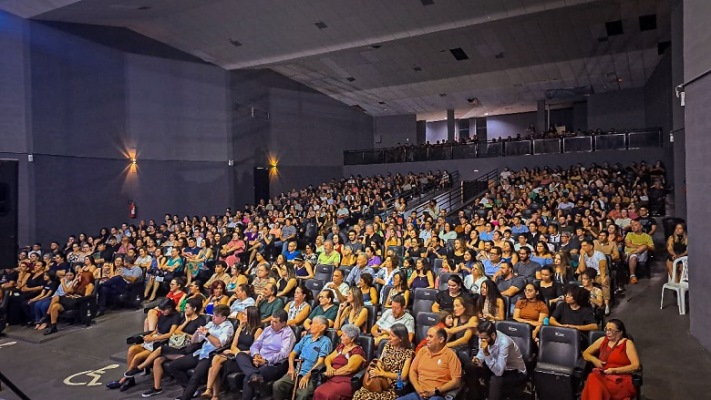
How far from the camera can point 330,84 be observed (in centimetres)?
1966

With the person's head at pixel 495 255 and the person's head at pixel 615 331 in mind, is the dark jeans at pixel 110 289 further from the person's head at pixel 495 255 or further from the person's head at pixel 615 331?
the person's head at pixel 615 331

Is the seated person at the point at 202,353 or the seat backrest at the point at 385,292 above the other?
the seat backrest at the point at 385,292

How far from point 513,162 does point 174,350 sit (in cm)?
1548

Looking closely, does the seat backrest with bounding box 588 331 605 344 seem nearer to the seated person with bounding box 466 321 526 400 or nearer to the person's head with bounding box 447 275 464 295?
the seated person with bounding box 466 321 526 400

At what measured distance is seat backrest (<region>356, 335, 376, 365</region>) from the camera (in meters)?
4.82

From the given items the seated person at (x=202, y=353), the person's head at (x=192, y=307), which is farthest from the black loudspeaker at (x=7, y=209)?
the seated person at (x=202, y=353)

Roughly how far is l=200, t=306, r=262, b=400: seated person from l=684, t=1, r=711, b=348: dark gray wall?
516 centimetres

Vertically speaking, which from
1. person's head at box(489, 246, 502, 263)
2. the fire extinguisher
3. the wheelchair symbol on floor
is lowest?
the wheelchair symbol on floor

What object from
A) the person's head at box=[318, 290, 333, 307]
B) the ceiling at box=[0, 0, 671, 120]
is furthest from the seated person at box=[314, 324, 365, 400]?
the ceiling at box=[0, 0, 671, 120]

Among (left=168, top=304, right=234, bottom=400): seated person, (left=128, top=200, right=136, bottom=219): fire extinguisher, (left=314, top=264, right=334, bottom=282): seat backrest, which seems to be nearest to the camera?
(left=168, top=304, right=234, bottom=400): seated person

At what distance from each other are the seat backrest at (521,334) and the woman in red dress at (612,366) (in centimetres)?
50

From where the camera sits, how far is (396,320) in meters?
5.30

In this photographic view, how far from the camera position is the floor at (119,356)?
15.9 feet

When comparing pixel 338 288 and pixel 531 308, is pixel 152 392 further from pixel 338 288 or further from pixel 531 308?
pixel 531 308
